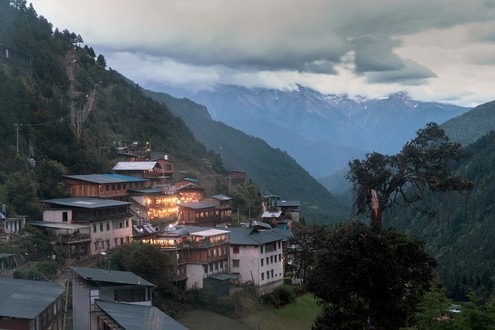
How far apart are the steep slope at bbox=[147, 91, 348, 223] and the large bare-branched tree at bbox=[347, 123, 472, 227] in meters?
113

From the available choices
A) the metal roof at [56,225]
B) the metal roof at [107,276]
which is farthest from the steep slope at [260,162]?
the metal roof at [107,276]

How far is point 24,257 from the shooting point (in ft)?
112

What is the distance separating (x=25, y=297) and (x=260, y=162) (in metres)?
148

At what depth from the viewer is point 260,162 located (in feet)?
561

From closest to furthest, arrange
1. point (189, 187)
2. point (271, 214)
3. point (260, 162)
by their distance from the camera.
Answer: point (189, 187) < point (271, 214) < point (260, 162)

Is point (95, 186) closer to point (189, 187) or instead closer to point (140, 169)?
point (140, 169)

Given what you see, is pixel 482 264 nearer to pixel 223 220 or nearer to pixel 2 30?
pixel 223 220

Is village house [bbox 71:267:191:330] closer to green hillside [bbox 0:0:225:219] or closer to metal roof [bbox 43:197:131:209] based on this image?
metal roof [bbox 43:197:131:209]

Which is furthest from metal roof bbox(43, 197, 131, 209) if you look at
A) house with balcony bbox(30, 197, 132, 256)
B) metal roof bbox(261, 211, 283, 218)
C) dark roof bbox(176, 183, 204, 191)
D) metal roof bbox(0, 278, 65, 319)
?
metal roof bbox(261, 211, 283, 218)

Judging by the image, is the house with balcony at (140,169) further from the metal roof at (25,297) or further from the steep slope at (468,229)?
the steep slope at (468,229)

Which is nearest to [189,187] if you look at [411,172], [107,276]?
[107,276]

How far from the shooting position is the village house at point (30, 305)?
2094 centimetres

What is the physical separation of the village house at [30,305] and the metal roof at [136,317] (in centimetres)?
220

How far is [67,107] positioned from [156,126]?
1992cm
